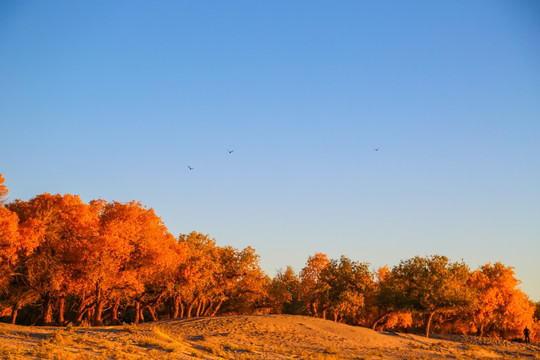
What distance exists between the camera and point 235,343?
3391 centimetres

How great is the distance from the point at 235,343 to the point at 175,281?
2500cm

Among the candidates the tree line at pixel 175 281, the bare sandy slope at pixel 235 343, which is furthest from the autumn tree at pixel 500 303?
the bare sandy slope at pixel 235 343

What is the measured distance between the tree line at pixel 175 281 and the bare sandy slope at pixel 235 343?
7.24m

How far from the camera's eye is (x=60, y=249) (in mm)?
43250

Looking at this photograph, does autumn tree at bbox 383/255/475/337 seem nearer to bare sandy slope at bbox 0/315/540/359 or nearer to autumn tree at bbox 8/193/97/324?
bare sandy slope at bbox 0/315/540/359

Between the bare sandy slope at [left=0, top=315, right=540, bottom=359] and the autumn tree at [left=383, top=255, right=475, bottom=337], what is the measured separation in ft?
16.1

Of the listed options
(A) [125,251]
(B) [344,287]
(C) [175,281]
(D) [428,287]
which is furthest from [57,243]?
(D) [428,287]

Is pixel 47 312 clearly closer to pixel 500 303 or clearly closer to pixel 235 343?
pixel 235 343

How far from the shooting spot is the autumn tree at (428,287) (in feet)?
184

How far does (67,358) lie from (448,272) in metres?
47.8

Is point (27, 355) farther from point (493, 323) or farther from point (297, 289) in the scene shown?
point (493, 323)

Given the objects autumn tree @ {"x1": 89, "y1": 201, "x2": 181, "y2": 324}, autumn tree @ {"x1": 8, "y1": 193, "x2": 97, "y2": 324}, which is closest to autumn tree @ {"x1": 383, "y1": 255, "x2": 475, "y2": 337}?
autumn tree @ {"x1": 89, "y1": 201, "x2": 181, "y2": 324}

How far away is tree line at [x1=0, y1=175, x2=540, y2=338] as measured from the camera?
139 feet

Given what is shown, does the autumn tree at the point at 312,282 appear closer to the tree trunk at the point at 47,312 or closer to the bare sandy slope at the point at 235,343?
the bare sandy slope at the point at 235,343
